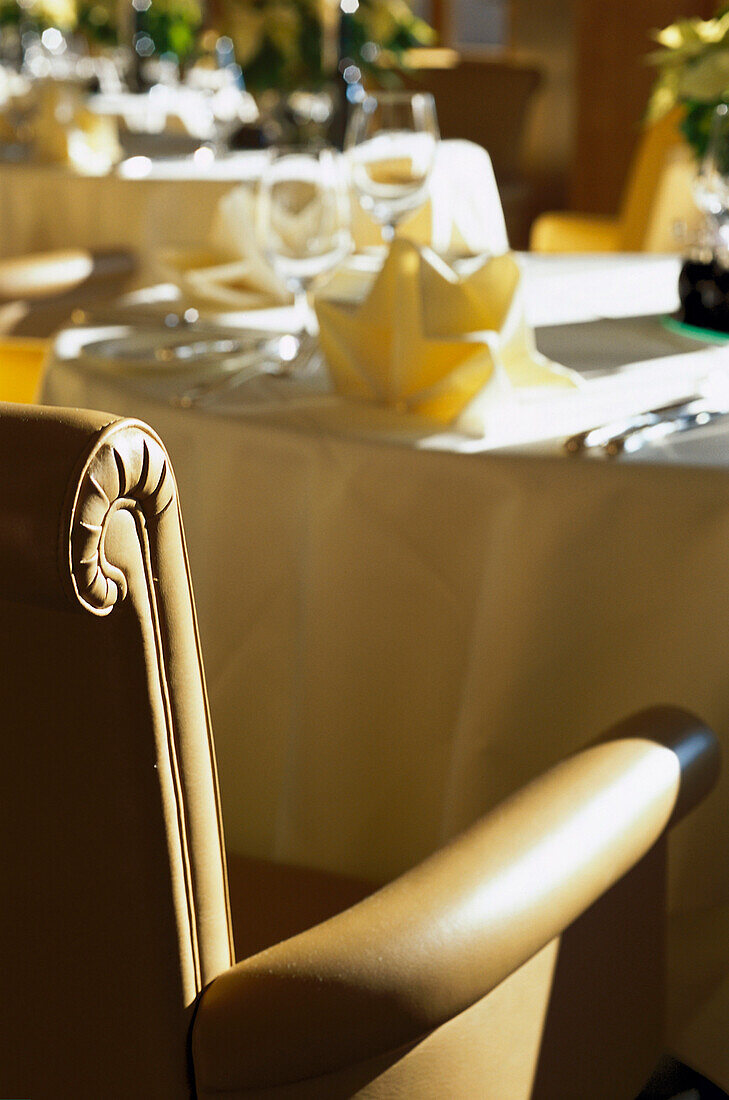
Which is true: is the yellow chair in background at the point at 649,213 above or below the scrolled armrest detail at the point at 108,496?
below

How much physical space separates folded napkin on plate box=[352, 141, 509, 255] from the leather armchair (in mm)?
1169

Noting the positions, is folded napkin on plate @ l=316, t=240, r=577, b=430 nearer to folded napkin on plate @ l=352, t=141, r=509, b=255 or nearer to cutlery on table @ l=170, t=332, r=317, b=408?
cutlery on table @ l=170, t=332, r=317, b=408

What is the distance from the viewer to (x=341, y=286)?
1698 mm

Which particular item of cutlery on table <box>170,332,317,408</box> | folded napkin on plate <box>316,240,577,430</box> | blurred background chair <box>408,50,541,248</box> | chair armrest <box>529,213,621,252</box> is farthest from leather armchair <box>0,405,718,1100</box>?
blurred background chair <box>408,50,541,248</box>

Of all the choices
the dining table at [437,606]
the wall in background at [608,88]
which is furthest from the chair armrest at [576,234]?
the wall in background at [608,88]

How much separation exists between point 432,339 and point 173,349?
1.18ft

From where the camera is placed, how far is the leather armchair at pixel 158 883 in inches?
24.2

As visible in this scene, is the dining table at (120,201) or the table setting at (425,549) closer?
the table setting at (425,549)

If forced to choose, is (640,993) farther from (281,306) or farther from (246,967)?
(281,306)

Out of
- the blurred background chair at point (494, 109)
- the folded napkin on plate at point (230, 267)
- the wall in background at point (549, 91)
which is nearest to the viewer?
the folded napkin on plate at point (230, 267)

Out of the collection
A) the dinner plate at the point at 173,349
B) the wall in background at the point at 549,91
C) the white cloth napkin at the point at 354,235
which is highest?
the white cloth napkin at the point at 354,235

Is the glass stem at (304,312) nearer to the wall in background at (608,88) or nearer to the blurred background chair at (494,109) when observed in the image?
the blurred background chair at (494,109)

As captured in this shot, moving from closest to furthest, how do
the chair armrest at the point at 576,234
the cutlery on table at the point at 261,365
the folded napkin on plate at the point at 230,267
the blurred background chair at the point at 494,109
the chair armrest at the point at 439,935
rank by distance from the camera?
the chair armrest at the point at 439,935 < the cutlery on table at the point at 261,365 < the folded napkin on plate at the point at 230,267 < the chair armrest at the point at 576,234 < the blurred background chair at the point at 494,109

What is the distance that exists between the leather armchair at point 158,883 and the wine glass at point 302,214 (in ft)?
2.36
